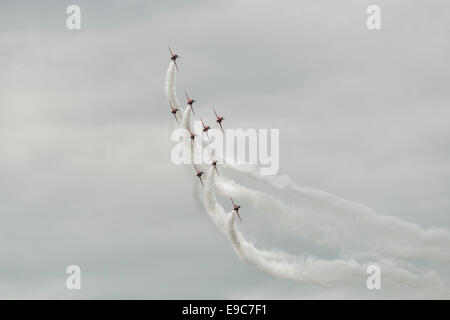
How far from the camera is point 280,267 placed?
567 ft

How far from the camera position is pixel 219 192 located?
179 metres
